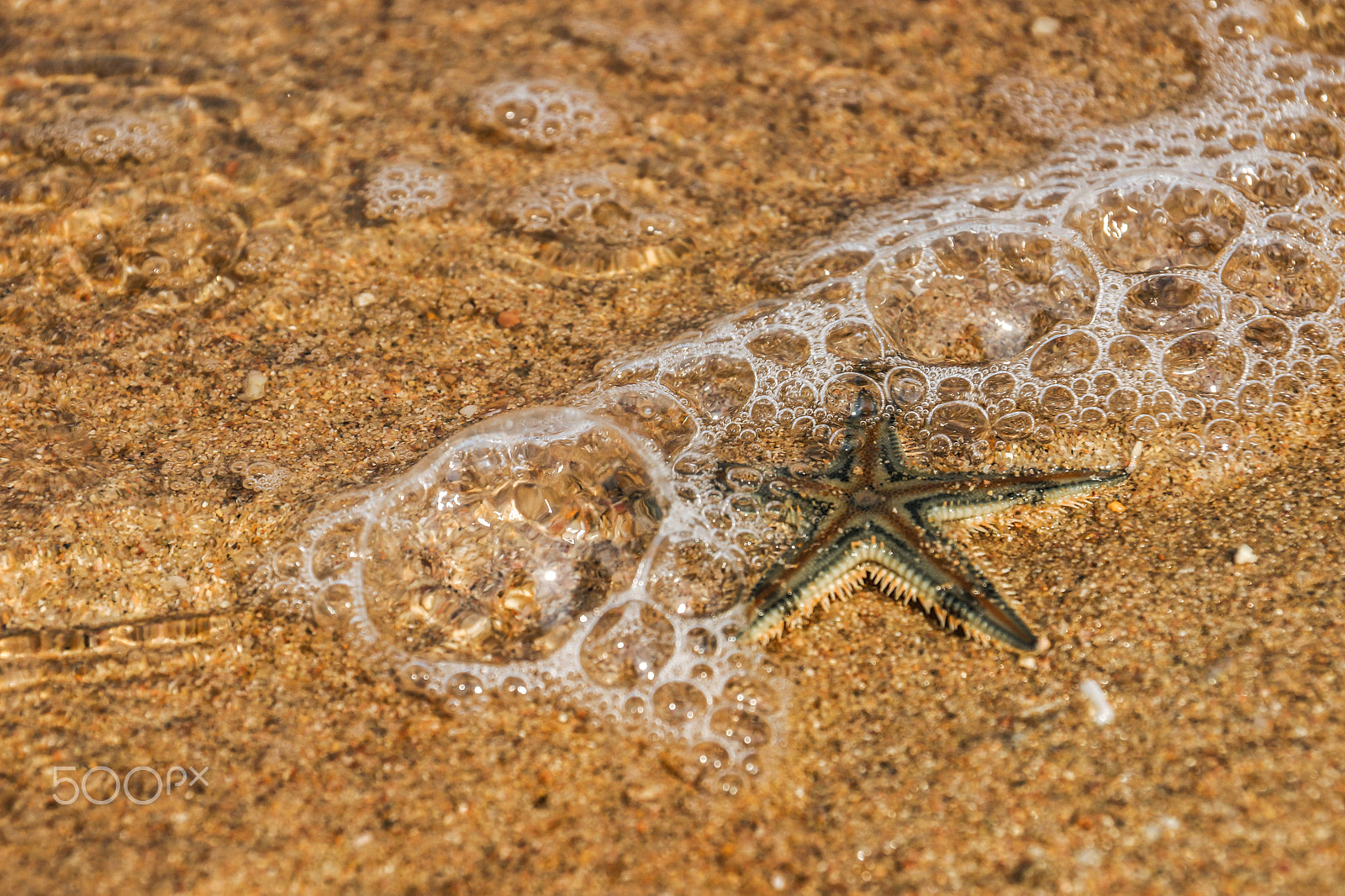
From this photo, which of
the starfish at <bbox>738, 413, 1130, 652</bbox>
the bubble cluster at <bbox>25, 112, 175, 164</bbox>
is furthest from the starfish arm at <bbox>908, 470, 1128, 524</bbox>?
the bubble cluster at <bbox>25, 112, 175, 164</bbox>

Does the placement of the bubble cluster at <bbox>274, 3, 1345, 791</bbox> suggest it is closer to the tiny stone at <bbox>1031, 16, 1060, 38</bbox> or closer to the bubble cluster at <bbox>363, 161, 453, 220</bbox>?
the bubble cluster at <bbox>363, 161, 453, 220</bbox>

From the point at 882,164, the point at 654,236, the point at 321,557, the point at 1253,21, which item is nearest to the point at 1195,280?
the point at 882,164

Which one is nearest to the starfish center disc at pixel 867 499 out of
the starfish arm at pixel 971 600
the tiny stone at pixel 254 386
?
the starfish arm at pixel 971 600

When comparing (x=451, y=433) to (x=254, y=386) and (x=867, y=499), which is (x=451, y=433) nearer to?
(x=254, y=386)

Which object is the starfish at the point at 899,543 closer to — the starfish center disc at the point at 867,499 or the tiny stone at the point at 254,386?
the starfish center disc at the point at 867,499

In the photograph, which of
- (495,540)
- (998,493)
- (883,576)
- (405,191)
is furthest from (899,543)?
(405,191)

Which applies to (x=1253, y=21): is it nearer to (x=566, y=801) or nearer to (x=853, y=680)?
(x=853, y=680)
